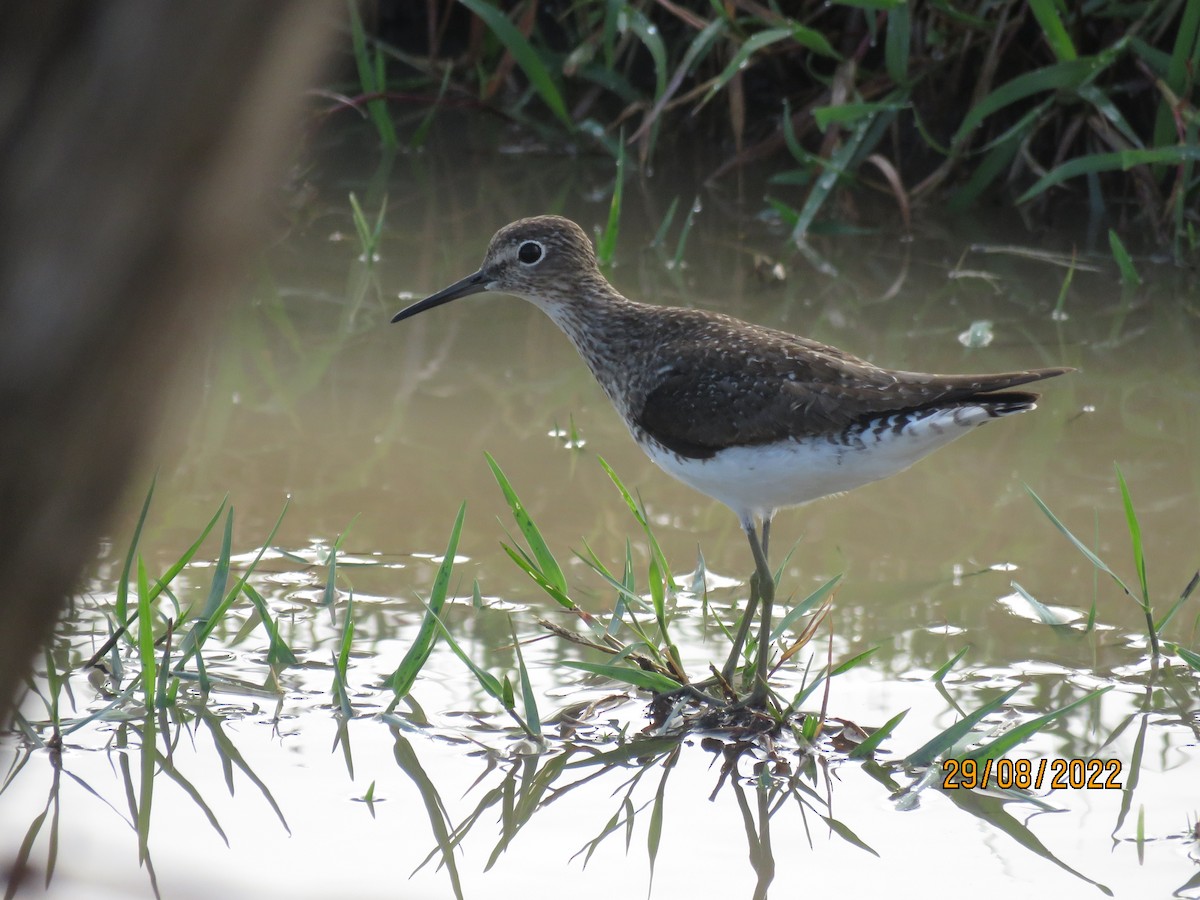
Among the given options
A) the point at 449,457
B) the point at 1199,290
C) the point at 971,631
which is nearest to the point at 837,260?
the point at 1199,290

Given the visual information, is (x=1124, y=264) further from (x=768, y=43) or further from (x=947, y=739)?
(x=947, y=739)

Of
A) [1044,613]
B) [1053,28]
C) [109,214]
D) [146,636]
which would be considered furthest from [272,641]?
[1053,28]

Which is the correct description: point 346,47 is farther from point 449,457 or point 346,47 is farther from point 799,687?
point 799,687

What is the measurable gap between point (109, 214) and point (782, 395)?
355 cm

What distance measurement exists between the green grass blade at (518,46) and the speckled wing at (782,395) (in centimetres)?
442

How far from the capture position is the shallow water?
11.1 ft

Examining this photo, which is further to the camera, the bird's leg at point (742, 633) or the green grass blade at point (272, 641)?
the bird's leg at point (742, 633)

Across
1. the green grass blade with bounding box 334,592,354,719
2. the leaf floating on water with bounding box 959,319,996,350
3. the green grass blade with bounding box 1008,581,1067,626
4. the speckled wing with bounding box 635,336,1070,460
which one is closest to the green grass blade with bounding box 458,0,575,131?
the leaf floating on water with bounding box 959,319,996,350

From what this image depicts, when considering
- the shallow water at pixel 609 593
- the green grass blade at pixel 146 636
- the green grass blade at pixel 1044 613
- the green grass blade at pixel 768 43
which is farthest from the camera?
the green grass blade at pixel 768 43

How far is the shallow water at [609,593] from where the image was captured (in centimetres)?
339

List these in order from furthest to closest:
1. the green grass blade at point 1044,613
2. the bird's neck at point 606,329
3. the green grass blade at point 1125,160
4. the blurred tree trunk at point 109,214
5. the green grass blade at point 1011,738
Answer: the green grass blade at point 1125,160
the bird's neck at point 606,329
the green grass blade at point 1044,613
the green grass blade at point 1011,738
the blurred tree trunk at point 109,214

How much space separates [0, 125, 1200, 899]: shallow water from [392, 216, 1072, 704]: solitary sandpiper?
54 centimetres

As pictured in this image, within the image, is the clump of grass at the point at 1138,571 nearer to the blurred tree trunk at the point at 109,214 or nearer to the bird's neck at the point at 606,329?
the bird's neck at the point at 606,329

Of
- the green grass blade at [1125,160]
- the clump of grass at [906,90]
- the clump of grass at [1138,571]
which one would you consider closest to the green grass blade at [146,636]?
the clump of grass at [1138,571]
